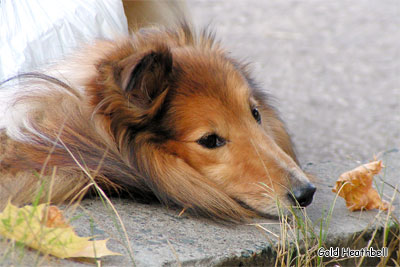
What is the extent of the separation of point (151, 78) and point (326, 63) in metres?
5.63

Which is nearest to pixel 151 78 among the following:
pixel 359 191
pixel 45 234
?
pixel 45 234

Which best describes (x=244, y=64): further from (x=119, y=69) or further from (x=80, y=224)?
(x=80, y=224)

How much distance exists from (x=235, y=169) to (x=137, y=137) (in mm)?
480

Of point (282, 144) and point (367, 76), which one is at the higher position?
point (282, 144)

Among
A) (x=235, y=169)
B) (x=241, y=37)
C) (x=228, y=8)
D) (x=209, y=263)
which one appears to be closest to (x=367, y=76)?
(x=241, y=37)

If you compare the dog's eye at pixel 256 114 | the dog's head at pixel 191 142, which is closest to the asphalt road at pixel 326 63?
the dog's eye at pixel 256 114

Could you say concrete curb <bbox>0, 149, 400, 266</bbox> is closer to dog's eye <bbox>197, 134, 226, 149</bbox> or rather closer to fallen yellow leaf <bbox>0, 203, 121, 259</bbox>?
fallen yellow leaf <bbox>0, 203, 121, 259</bbox>

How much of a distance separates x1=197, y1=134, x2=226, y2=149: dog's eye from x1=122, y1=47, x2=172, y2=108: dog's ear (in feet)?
0.97

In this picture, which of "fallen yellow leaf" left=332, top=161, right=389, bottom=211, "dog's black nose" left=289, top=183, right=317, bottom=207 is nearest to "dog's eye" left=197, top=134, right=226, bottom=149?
"dog's black nose" left=289, top=183, right=317, bottom=207

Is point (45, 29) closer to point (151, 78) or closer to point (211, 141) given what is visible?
point (151, 78)

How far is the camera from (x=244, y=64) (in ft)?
11.5

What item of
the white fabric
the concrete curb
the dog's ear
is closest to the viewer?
the concrete curb

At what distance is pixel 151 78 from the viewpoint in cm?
272

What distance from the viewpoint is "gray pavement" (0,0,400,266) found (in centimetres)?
246
